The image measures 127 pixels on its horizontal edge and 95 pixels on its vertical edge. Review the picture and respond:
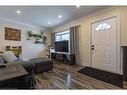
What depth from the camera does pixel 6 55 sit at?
3.85 meters

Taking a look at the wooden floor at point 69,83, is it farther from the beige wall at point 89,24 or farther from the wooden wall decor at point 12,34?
the wooden wall decor at point 12,34

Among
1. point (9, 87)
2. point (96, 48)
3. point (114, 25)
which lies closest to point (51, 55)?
point (96, 48)

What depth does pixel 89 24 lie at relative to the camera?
4945mm

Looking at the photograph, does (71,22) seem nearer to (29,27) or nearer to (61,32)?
(61,32)

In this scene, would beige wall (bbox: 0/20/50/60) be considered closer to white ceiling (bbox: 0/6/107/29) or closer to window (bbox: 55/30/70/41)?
white ceiling (bbox: 0/6/107/29)

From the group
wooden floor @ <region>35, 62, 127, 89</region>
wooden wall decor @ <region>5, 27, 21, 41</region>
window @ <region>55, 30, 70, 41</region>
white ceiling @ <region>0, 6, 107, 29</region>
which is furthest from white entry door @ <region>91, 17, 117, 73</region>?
wooden wall decor @ <region>5, 27, 21, 41</region>

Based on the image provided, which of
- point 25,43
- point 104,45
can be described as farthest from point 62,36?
point 104,45

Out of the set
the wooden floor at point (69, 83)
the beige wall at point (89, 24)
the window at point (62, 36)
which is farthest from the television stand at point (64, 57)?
the wooden floor at point (69, 83)

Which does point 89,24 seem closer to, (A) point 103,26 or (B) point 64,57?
(A) point 103,26

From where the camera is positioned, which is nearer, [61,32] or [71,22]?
[71,22]

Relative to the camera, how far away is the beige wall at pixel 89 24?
363cm

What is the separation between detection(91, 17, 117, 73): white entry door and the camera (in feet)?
12.9

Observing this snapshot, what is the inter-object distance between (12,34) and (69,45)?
3103 mm
